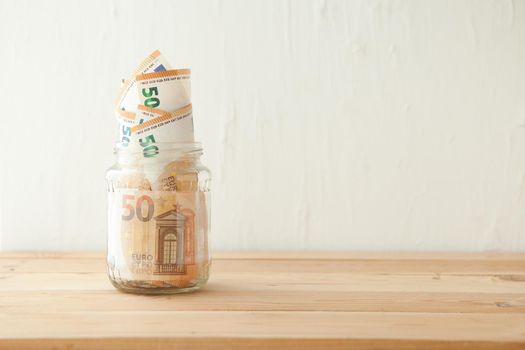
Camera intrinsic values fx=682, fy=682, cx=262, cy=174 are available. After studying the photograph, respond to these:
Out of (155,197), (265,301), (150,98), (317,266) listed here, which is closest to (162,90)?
(150,98)

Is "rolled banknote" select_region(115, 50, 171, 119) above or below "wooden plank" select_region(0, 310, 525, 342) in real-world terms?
above

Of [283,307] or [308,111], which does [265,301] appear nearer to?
[283,307]

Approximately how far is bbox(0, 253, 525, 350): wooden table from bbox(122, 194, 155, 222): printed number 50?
0.32 ft

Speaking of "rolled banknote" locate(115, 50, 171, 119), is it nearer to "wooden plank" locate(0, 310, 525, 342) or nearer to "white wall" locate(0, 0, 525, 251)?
"wooden plank" locate(0, 310, 525, 342)

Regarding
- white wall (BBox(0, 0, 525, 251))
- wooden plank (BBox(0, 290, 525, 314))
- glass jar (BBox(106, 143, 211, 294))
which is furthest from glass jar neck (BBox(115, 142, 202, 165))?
white wall (BBox(0, 0, 525, 251))

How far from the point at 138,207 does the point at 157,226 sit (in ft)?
0.11

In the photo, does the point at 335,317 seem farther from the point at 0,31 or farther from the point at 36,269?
the point at 0,31

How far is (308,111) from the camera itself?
125 cm

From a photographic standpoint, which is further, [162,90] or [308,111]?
[308,111]

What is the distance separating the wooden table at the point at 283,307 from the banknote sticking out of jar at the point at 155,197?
0.11 ft

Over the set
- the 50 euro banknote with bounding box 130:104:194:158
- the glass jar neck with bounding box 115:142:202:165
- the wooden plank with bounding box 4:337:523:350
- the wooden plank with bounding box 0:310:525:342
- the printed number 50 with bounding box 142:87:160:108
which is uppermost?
the printed number 50 with bounding box 142:87:160:108

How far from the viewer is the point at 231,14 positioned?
124 centimetres

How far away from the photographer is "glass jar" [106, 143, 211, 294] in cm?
83

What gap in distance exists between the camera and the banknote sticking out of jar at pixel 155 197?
2.71ft
